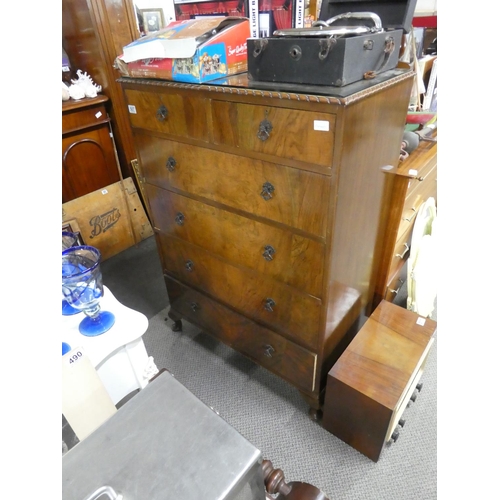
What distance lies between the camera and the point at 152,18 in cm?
224

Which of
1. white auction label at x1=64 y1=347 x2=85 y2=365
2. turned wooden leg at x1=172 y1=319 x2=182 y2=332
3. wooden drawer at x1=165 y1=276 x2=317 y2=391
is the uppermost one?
white auction label at x1=64 y1=347 x2=85 y2=365

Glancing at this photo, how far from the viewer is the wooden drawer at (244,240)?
107 centimetres

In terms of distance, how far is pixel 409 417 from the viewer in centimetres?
145

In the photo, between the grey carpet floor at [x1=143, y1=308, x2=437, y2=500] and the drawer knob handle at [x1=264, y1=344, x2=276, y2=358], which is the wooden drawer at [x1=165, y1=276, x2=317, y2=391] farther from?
the grey carpet floor at [x1=143, y1=308, x2=437, y2=500]

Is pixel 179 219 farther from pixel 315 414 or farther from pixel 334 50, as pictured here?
pixel 315 414

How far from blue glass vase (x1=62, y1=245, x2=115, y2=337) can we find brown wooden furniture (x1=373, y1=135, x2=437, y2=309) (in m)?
1.01

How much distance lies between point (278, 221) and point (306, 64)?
0.42 m

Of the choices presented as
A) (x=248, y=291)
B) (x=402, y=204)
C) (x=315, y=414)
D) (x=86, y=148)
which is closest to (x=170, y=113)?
(x=248, y=291)

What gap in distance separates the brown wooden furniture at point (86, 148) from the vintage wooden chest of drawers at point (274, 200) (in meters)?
1.13

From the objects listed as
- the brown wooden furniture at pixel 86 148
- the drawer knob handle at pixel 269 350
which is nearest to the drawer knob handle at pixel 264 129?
the drawer knob handle at pixel 269 350

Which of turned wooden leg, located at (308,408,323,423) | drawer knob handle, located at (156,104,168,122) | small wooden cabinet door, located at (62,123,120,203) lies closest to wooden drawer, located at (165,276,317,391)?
turned wooden leg, located at (308,408,323,423)

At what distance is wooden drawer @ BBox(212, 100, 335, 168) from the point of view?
2.69 ft

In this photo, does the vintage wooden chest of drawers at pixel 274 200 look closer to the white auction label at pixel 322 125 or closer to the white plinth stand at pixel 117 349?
the white auction label at pixel 322 125
